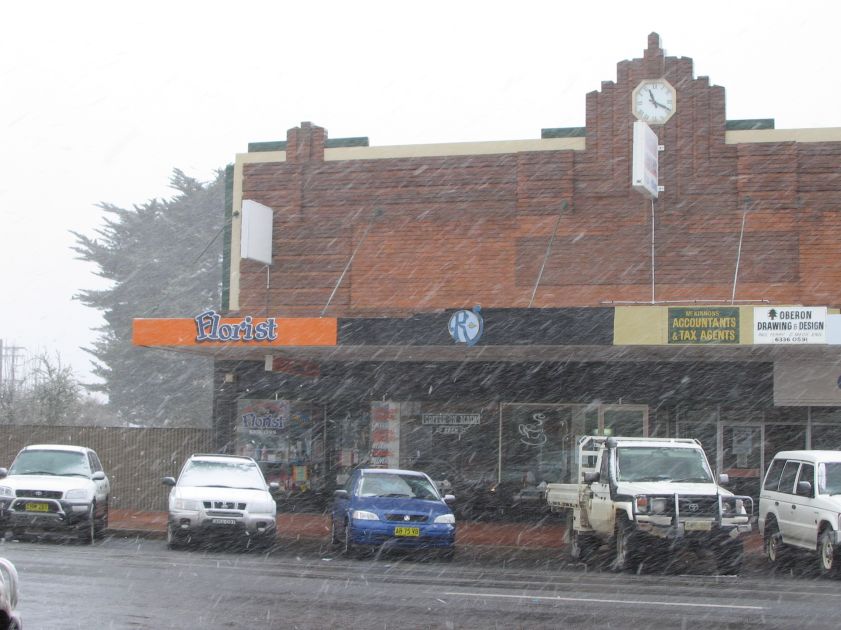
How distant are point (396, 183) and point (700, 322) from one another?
30.0 feet

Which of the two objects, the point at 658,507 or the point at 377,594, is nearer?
the point at 377,594

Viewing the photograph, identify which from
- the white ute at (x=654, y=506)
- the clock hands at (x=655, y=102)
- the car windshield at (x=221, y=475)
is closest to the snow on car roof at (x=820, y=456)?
the white ute at (x=654, y=506)

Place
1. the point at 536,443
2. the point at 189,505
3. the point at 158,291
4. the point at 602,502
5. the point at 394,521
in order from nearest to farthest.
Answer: the point at 602,502 → the point at 394,521 → the point at 189,505 → the point at 536,443 → the point at 158,291

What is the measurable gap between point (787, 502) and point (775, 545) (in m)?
0.88

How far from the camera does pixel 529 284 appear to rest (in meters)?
26.1

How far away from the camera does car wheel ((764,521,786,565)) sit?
1725 cm

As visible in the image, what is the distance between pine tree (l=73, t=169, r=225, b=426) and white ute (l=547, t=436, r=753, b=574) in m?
43.0

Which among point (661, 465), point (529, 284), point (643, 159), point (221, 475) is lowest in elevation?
point (221, 475)

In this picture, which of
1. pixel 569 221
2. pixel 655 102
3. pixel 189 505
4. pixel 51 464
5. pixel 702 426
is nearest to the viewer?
pixel 189 505

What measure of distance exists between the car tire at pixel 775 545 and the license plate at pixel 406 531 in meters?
5.56

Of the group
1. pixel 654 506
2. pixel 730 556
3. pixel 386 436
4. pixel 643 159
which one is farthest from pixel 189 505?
pixel 643 159

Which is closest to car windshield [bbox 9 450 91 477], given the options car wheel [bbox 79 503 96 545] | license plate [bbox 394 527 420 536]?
car wheel [bbox 79 503 96 545]

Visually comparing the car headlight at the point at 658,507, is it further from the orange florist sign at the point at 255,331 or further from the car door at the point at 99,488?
the car door at the point at 99,488

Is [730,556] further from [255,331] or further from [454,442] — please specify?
[255,331]
